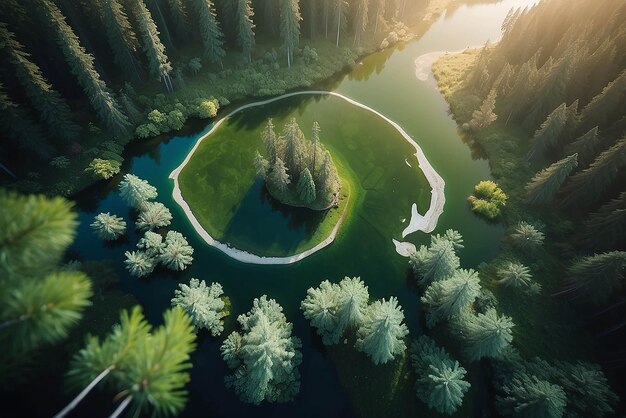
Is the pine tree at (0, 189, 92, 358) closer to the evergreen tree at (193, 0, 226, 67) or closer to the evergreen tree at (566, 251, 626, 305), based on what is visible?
the evergreen tree at (566, 251, 626, 305)

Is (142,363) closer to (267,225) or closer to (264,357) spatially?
(264,357)

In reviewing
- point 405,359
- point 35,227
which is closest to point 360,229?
point 405,359

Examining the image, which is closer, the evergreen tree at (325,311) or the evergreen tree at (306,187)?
the evergreen tree at (325,311)

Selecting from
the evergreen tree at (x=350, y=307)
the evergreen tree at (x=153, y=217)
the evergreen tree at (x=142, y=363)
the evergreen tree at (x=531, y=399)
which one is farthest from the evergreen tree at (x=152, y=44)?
the evergreen tree at (x=531, y=399)

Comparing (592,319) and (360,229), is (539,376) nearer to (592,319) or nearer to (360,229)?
(592,319)

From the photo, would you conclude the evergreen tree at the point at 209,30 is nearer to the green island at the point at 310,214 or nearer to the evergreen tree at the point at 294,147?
the green island at the point at 310,214

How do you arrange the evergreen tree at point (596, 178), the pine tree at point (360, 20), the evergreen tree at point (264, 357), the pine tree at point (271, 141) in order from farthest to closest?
the pine tree at point (360, 20) → the pine tree at point (271, 141) → the evergreen tree at point (596, 178) → the evergreen tree at point (264, 357)
